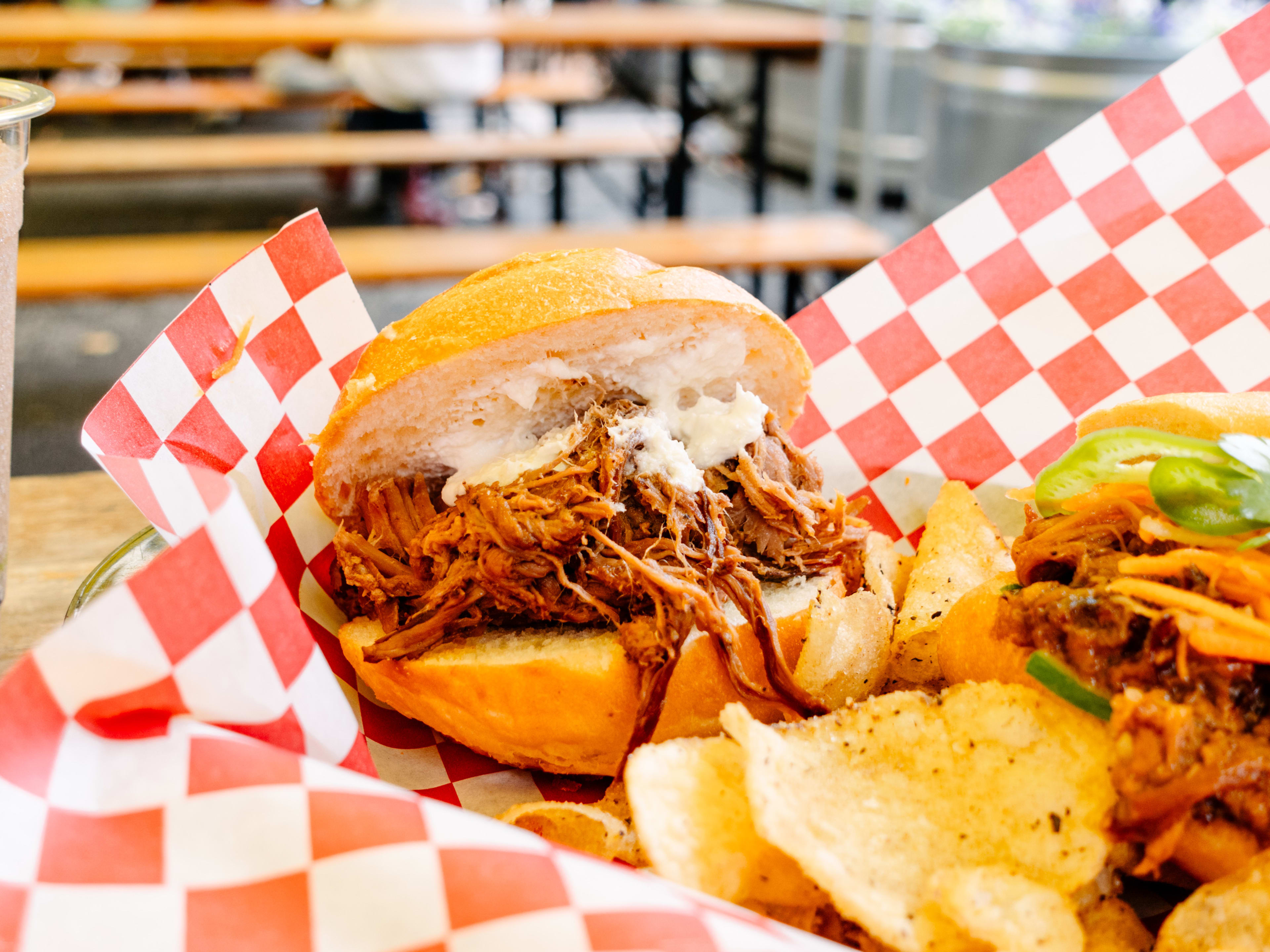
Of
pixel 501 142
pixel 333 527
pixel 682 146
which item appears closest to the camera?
pixel 333 527

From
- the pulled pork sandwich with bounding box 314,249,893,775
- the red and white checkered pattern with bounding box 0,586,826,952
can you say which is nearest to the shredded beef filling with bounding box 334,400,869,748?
the pulled pork sandwich with bounding box 314,249,893,775

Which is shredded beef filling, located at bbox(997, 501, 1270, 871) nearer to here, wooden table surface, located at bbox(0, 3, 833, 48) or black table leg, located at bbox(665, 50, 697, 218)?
wooden table surface, located at bbox(0, 3, 833, 48)

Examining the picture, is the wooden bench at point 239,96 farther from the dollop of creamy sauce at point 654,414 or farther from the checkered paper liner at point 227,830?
the checkered paper liner at point 227,830

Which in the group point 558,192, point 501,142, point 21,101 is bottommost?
point 558,192

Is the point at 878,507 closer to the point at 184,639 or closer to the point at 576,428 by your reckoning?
the point at 576,428

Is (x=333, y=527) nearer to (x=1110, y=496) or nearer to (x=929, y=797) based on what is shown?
(x=929, y=797)

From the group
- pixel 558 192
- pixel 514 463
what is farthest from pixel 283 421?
pixel 558 192
